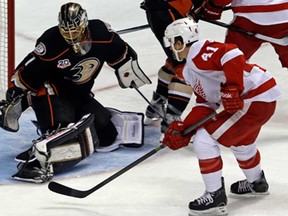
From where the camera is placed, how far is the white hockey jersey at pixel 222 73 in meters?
3.58

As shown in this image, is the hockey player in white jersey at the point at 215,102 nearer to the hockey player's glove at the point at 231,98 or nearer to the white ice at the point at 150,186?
the hockey player's glove at the point at 231,98

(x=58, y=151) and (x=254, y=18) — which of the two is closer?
(x=58, y=151)

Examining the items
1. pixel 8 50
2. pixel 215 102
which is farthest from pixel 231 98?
pixel 8 50

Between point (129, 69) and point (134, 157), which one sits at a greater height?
point (129, 69)

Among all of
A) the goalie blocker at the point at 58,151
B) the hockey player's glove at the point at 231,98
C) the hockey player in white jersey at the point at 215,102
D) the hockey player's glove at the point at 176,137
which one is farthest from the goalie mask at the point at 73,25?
the hockey player's glove at the point at 231,98

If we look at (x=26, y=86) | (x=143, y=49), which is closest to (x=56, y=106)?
(x=26, y=86)

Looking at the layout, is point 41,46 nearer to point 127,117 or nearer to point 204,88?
point 127,117

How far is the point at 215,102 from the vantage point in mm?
3807

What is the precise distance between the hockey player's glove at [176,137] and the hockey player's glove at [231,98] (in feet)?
0.69

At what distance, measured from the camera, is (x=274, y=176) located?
412cm

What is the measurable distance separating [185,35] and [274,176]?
29.2 inches

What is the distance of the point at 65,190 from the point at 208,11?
1147 mm

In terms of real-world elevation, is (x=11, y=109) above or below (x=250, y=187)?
above

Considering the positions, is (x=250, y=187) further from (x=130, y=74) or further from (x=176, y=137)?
(x=130, y=74)
